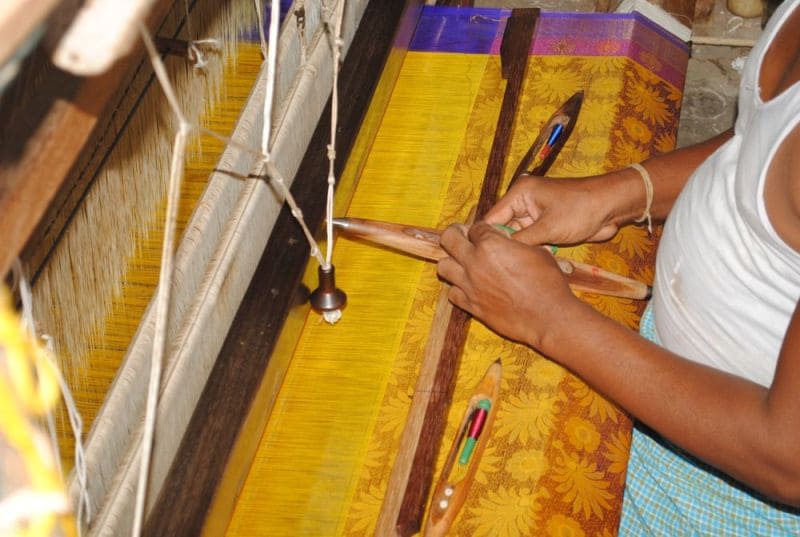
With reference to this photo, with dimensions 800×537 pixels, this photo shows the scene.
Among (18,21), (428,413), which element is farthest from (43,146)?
(428,413)

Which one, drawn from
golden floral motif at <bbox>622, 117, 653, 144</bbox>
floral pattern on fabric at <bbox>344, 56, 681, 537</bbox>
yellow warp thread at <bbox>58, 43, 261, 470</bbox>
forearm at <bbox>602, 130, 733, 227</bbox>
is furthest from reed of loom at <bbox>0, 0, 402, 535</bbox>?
golden floral motif at <bbox>622, 117, 653, 144</bbox>

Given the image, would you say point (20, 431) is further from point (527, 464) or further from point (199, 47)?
point (199, 47)

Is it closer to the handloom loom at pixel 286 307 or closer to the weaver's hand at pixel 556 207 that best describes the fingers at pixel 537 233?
the weaver's hand at pixel 556 207

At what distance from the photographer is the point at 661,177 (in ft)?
5.81

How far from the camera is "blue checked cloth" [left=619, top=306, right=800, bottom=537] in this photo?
4.83 feet

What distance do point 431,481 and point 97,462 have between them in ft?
1.64

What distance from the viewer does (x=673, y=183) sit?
5.82 feet

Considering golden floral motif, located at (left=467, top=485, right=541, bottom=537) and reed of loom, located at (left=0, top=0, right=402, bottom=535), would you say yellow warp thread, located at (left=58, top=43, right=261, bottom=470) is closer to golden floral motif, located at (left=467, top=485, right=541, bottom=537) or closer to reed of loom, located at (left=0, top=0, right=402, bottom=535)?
reed of loom, located at (left=0, top=0, right=402, bottom=535)

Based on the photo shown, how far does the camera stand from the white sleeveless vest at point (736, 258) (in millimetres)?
1288

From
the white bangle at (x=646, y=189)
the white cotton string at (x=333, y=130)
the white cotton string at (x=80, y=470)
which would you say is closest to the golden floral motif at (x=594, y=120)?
the white bangle at (x=646, y=189)

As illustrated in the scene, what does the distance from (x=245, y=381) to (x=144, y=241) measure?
33 centimetres

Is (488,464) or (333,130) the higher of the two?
(333,130)

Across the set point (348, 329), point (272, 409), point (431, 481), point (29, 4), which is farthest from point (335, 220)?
point (29, 4)

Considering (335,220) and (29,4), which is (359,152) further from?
(29,4)
